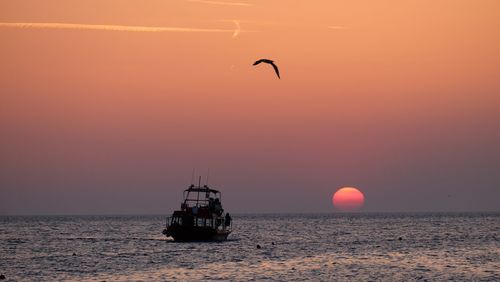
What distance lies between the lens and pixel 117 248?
10100cm

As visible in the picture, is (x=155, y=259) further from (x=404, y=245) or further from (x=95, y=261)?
(x=404, y=245)

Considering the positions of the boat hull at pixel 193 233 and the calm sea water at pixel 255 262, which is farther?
the boat hull at pixel 193 233

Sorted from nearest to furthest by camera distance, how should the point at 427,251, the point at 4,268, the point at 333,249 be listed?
the point at 4,268, the point at 427,251, the point at 333,249

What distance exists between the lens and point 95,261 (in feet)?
259

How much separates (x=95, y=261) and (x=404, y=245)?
42.0m

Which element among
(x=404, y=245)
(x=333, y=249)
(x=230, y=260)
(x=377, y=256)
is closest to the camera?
(x=230, y=260)

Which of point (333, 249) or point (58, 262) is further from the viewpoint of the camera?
point (333, 249)

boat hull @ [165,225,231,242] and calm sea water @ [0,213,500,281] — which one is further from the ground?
boat hull @ [165,225,231,242]

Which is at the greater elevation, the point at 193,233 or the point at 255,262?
the point at 193,233

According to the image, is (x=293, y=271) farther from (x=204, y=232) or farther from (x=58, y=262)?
(x=204, y=232)

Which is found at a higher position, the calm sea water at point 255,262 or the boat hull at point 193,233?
the boat hull at point 193,233

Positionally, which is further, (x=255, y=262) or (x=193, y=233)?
(x=193, y=233)

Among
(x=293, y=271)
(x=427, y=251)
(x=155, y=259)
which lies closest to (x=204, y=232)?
(x=155, y=259)

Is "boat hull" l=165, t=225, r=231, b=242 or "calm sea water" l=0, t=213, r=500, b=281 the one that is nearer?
"calm sea water" l=0, t=213, r=500, b=281
